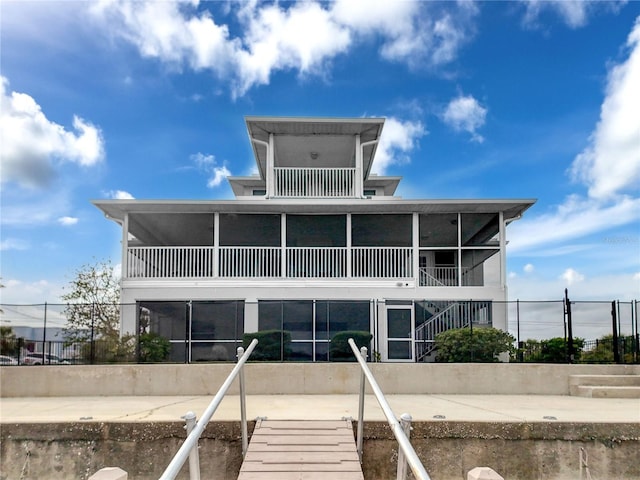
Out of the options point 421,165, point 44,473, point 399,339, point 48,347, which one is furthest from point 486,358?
point 421,165

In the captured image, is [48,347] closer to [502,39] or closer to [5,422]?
[5,422]

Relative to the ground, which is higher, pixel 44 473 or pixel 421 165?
pixel 421 165

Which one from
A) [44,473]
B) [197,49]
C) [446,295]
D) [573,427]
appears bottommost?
[44,473]

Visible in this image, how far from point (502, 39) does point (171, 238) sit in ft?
49.8

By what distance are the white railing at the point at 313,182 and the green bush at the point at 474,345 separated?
25.2 feet

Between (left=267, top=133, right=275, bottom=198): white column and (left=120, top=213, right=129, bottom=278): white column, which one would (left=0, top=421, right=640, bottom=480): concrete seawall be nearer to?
(left=120, top=213, right=129, bottom=278): white column

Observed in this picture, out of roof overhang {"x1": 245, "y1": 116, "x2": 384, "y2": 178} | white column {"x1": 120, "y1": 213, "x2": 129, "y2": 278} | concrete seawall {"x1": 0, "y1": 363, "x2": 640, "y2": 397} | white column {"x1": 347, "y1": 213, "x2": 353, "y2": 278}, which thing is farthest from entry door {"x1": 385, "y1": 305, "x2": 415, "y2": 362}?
white column {"x1": 120, "y1": 213, "x2": 129, "y2": 278}

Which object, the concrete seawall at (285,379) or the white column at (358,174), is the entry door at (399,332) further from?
the concrete seawall at (285,379)

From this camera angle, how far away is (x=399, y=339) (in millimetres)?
15695

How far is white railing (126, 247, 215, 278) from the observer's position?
16516mm

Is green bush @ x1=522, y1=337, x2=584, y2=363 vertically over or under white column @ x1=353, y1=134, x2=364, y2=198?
under

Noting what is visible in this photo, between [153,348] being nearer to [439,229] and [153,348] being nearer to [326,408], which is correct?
[326,408]

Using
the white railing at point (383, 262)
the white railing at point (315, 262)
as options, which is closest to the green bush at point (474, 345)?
the white railing at point (383, 262)

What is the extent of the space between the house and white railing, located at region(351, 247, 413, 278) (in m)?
0.05
